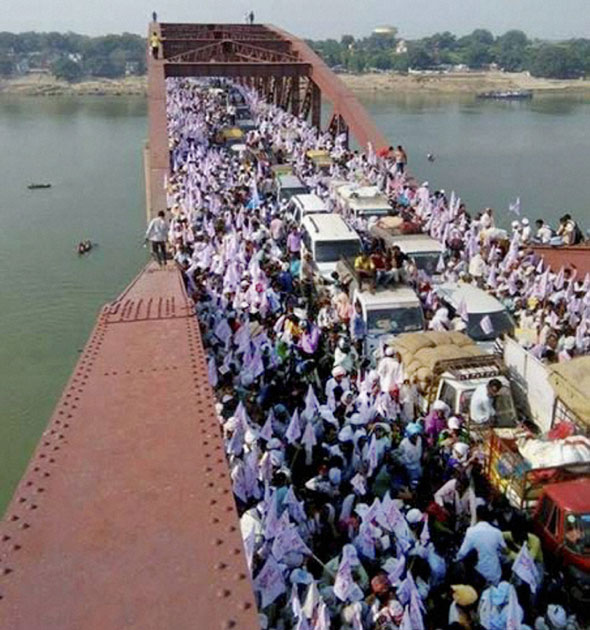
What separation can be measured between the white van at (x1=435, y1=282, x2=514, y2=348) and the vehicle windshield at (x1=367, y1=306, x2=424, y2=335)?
684 millimetres

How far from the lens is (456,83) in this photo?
123312 mm

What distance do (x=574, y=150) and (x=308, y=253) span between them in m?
39.1

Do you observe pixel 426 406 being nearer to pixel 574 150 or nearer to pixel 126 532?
pixel 126 532

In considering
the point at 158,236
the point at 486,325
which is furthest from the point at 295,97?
the point at 486,325

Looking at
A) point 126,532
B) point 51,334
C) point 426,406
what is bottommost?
point 51,334

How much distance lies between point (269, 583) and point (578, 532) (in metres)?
2.88

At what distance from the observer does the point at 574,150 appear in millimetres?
49250

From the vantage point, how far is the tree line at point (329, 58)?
13375 centimetres

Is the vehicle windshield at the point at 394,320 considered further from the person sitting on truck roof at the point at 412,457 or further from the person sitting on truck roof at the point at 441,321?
the person sitting on truck roof at the point at 412,457

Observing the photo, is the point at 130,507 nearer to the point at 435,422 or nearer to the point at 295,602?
the point at 295,602

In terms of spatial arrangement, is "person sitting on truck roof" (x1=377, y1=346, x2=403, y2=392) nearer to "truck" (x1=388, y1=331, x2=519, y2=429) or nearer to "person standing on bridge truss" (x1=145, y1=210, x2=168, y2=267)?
"truck" (x1=388, y1=331, x2=519, y2=429)

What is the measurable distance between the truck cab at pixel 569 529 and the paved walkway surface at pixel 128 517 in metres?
3.72

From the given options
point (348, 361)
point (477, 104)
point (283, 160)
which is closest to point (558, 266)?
point (348, 361)

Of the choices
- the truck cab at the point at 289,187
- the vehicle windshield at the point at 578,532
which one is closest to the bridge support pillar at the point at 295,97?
the truck cab at the point at 289,187
